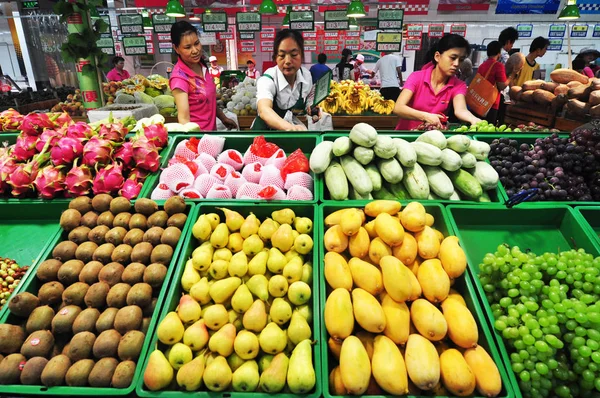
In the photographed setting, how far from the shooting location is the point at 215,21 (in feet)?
25.9

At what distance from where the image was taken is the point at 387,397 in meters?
1.19

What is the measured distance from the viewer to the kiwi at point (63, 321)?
55.1 inches

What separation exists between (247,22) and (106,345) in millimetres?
8185

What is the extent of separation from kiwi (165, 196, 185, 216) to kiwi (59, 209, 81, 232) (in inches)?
18.2

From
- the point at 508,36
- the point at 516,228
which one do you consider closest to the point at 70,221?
the point at 516,228

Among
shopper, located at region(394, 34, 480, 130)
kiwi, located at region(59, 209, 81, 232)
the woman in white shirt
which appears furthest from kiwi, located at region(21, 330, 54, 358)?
shopper, located at region(394, 34, 480, 130)

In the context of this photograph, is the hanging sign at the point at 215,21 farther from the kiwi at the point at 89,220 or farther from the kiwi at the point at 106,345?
the kiwi at the point at 106,345

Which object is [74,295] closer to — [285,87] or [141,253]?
[141,253]

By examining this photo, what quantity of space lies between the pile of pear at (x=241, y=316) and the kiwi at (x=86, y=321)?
0.30 m

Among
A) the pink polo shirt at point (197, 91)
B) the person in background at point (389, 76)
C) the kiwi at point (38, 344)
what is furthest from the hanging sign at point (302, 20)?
the kiwi at point (38, 344)

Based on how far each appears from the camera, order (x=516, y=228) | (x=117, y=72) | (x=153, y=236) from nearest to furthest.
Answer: (x=153, y=236) < (x=516, y=228) < (x=117, y=72)

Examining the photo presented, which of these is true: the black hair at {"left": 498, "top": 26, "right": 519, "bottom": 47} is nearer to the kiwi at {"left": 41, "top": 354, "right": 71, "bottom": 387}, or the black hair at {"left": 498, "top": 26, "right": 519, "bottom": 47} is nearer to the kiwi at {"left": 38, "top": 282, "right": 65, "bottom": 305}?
the kiwi at {"left": 38, "top": 282, "right": 65, "bottom": 305}

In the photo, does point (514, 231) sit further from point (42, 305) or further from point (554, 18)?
point (554, 18)

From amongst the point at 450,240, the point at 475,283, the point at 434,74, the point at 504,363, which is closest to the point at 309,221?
the point at 450,240
